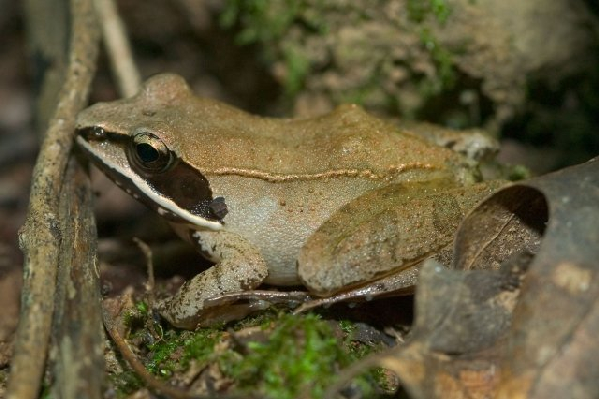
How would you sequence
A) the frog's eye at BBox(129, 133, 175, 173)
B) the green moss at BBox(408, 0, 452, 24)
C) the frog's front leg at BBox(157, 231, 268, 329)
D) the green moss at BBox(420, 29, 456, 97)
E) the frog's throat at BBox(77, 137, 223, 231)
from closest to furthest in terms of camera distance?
the frog's front leg at BBox(157, 231, 268, 329) → the frog's eye at BBox(129, 133, 175, 173) → the frog's throat at BBox(77, 137, 223, 231) → the green moss at BBox(408, 0, 452, 24) → the green moss at BBox(420, 29, 456, 97)

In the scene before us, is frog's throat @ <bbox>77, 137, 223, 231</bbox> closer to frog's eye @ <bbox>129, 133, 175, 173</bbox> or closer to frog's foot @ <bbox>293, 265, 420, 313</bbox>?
frog's eye @ <bbox>129, 133, 175, 173</bbox>

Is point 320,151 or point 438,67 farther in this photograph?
point 438,67

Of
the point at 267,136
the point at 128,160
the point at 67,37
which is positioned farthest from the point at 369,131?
the point at 67,37

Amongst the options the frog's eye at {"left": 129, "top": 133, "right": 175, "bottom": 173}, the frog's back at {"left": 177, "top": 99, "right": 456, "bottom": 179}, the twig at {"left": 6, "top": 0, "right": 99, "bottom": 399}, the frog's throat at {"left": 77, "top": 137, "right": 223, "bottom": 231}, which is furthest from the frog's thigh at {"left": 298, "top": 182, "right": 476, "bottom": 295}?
the twig at {"left": 6, "top": 0, "right": 99, "bottom": 399}

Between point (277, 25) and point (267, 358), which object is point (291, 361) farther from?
point (277, 25)

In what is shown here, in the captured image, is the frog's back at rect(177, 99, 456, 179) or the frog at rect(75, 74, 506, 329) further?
the frog's back at rect(177, 99, 456, 179)

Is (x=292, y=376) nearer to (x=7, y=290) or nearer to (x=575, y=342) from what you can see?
(x=575, y=342)

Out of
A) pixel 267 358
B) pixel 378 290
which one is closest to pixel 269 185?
pixel 378 290
